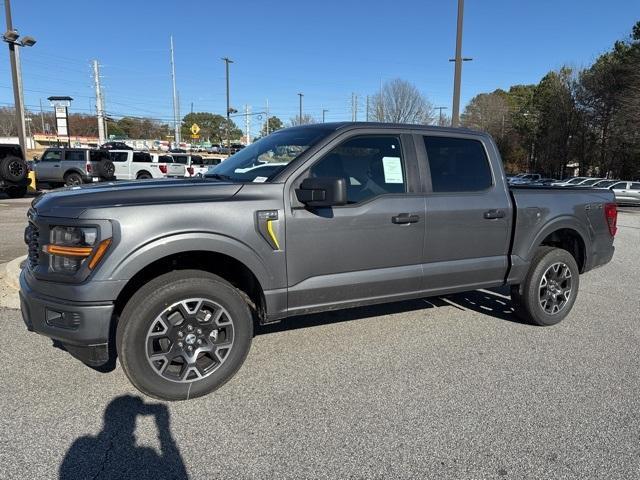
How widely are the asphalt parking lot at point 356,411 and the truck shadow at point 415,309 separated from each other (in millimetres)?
99

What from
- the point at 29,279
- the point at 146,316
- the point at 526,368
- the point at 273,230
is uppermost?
the point at 273,230

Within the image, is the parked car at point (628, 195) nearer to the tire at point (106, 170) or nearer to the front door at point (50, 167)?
the tire at point (106, 170)

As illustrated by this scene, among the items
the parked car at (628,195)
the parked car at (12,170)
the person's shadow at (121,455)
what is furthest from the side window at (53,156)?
the parked car at (628,195)

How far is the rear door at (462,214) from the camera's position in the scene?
4.03 m

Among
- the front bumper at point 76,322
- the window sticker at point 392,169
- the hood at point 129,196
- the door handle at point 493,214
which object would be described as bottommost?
the front bumper at point 76,322

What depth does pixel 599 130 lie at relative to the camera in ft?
142

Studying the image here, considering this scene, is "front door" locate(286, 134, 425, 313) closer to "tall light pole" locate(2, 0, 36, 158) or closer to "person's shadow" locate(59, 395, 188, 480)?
"person's shadow" locate(59, 395, 188, 480)

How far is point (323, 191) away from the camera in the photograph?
319cm

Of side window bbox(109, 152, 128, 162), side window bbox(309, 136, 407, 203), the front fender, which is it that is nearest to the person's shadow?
the front fender

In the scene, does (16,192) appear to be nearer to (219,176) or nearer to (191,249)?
(219,176)

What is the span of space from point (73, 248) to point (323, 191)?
1.59 metres

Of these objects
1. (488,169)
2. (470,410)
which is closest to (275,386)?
(470,410)

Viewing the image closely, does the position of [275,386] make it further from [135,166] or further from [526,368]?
[135,166]

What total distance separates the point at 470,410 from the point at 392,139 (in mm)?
2146
